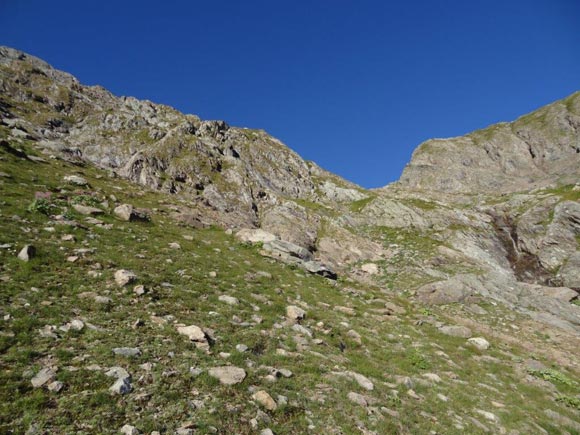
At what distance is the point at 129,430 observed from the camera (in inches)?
256

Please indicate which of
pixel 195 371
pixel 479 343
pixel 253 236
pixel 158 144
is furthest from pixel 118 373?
pixel 158 144

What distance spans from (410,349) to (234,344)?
9.55 meters

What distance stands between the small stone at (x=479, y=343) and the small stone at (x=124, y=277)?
1884 centimetres

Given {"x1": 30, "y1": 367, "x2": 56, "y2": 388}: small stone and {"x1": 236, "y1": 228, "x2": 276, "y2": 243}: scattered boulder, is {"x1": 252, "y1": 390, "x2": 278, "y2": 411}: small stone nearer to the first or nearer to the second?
{"x1": 30, "y1": 367, "x2": 56, "y2": 388}: small stone

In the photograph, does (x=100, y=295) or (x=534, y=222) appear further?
(x=534, y=222)

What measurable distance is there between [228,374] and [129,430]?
317 centimetres

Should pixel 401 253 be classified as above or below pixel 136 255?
above

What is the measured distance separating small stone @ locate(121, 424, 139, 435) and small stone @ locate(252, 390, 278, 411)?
10.2 feet

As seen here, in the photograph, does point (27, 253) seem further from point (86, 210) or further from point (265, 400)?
point (265, 400)

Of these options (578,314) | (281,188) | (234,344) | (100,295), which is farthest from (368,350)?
(281,188)

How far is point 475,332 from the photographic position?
21.2 meters

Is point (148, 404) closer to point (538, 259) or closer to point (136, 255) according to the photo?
point (136, 255)

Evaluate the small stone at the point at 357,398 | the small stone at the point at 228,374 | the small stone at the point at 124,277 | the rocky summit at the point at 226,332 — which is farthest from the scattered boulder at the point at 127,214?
the small stone at the point at 357,398

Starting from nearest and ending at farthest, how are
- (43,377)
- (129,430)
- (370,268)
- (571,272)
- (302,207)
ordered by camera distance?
→ 1. (129,430)
2. (43,377)
3. (370,268)
4. (571,272)
5. (302,207)
